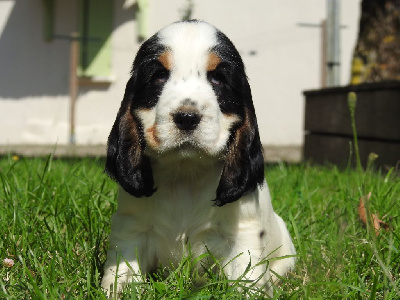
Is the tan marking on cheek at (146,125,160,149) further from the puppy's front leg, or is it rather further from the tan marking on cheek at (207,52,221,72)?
the puppy's front leg

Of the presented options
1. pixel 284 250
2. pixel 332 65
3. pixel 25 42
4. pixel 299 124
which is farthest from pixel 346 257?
pixel 25 42

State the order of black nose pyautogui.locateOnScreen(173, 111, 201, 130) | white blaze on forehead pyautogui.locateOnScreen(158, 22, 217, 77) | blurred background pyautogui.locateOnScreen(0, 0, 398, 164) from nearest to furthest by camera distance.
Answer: black nose pyautogui.locateOnScreen(173, 111, 201, 130), white blaze on forehead pyautogui.locateOnScreen(158, 22, 217, 77), blurred background pyautogui.locateOnScreen(0, 0, 398, 164)

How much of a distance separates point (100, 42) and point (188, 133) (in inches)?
476

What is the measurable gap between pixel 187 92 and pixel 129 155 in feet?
1.22

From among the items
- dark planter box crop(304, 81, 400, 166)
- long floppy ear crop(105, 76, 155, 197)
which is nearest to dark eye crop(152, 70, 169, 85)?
long floppy ear crop(105, 76, 155, 197)

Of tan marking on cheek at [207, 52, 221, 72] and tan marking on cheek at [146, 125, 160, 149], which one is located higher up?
tan marking on cheek at [207, 52, 221, 72]

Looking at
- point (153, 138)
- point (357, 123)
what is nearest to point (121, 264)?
point (153, 138)

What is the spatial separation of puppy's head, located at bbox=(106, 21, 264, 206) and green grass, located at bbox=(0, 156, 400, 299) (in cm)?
37

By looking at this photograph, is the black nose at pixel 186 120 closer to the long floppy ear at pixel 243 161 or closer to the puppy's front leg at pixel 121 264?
the long floppy ear at pixel 243 161

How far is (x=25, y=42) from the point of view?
45.5 feet

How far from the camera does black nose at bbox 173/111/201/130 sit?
1986 millimetres

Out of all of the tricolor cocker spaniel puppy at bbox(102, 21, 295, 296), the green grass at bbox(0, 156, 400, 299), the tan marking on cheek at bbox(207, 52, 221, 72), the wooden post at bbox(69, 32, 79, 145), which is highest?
the tan marking on cheek at bbox(207, 52, 221, 72)

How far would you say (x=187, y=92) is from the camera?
6.82ft

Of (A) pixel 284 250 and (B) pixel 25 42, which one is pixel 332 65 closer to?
(A) pixel 284 250
